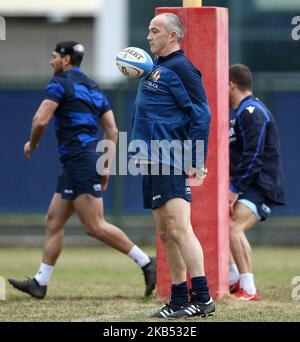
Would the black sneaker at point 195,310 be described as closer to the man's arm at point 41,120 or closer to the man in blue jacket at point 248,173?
the man in blue jacket at point 248,173

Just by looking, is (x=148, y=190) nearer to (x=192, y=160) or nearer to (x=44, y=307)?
(x=192, y=160)

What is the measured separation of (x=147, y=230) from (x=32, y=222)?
1775 millimetres

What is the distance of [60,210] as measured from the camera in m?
10.4

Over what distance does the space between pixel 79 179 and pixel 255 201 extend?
165 centimetres

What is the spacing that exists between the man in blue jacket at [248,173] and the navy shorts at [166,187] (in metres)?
1.73

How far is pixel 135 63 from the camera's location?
8516 mm

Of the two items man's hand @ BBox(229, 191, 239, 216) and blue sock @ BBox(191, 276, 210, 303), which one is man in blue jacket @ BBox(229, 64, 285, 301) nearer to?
man's hand @ BBox(229, 191, 239, 216)

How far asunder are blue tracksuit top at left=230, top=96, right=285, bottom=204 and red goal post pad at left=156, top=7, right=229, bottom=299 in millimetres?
510

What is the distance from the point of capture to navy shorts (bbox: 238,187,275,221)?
10320 mm

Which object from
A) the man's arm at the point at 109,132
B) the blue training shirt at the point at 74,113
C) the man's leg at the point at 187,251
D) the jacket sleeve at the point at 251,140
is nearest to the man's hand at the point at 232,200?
the jacket sleeve at the point at 251,140

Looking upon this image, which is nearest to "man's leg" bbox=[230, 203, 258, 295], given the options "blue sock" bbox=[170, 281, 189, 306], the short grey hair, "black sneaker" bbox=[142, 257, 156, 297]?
"black sneaker" bbox=[142, 257, 156, 297]

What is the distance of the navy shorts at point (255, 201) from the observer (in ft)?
33.9

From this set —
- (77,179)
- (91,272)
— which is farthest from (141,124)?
(91,272)

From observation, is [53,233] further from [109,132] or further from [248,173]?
[248,173]
